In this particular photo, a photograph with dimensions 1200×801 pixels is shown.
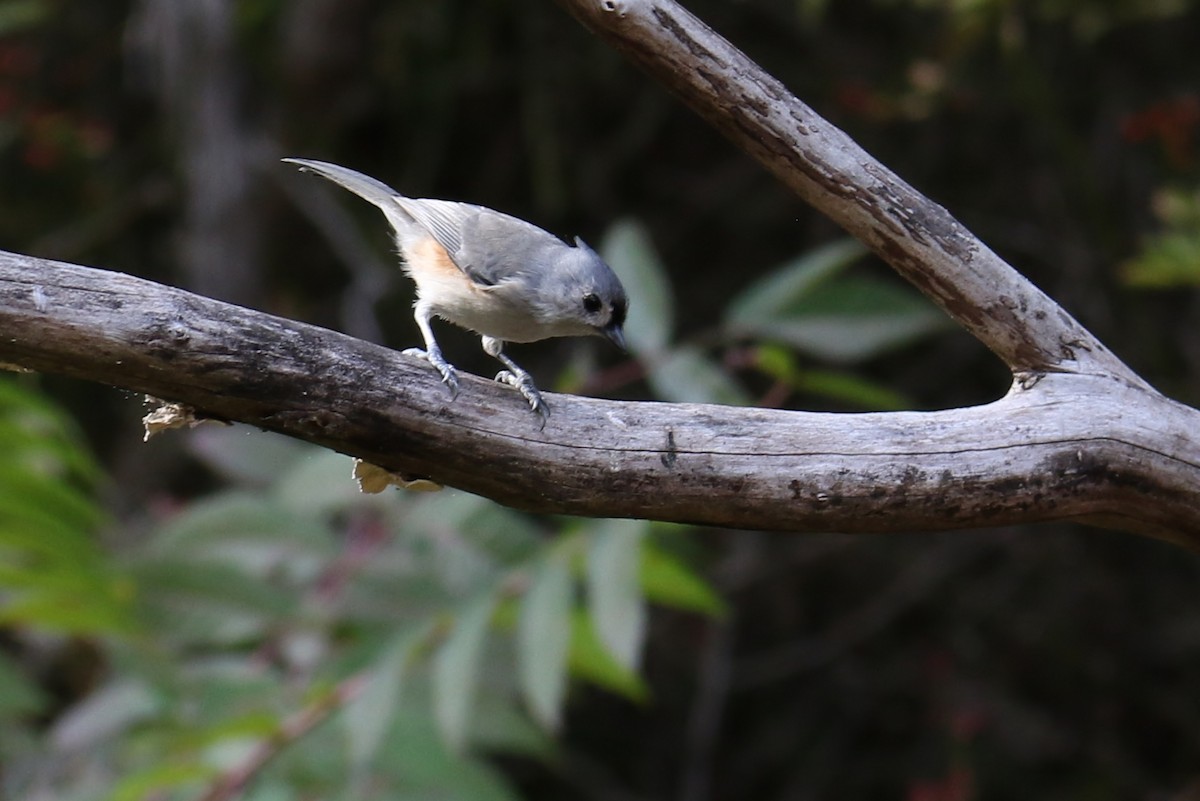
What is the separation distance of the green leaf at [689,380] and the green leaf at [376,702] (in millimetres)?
815

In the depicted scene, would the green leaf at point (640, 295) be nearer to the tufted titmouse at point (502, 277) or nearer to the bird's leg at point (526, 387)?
the tufted titmouse at point (502, 277)

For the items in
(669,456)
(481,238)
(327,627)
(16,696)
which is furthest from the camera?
(327,627)

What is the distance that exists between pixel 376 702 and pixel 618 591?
1.93 feet

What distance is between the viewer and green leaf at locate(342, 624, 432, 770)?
2760 millimetres

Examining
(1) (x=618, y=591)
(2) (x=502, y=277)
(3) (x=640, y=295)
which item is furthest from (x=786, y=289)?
(1) (x=618, y=591)

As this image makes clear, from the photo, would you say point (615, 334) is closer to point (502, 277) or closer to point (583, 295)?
point (583, 295)

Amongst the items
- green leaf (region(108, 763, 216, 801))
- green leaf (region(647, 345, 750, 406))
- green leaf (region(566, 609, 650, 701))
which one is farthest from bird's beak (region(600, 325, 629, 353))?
green leaf (region(108, 763, 216, 801))

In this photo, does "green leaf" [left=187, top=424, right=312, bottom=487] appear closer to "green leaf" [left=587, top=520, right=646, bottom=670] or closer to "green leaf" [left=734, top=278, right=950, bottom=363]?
"green leaf" [left=587, top=520, right=646, bottom=670]

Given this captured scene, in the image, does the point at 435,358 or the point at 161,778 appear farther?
the point at 161,778

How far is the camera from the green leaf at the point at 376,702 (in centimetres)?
276

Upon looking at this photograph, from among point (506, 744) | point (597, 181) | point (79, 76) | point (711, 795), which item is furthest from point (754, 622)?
point (79, 76)

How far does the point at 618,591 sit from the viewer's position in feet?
8.86

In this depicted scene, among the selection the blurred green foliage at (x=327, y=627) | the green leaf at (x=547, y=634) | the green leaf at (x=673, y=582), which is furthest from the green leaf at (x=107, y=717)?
the green leaf at (x=673, y=582)

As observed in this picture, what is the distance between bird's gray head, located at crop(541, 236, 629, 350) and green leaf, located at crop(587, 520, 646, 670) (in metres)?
0.44
